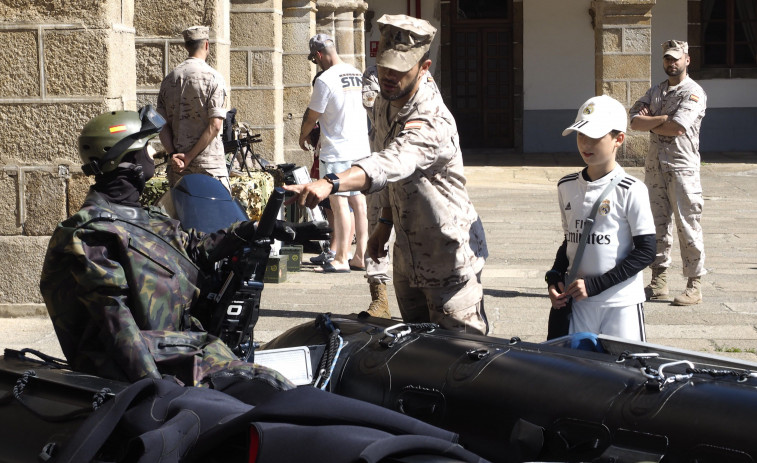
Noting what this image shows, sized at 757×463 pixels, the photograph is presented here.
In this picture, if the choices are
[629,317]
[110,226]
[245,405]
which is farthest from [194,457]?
[629,317]

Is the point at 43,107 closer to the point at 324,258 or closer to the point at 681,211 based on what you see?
the point at 324,258

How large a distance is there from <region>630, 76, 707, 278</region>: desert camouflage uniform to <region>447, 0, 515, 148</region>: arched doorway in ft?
44.5

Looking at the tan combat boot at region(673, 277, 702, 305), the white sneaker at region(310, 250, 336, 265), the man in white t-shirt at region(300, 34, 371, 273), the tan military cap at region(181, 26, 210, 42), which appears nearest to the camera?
the tan combat boot at region(673, 277, 702, 305)

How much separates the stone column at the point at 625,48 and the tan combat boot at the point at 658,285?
382 inches

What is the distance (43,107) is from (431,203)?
3.48 metres

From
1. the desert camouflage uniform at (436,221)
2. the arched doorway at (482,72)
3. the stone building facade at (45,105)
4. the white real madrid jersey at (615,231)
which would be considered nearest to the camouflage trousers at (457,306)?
the desert camouflage uniform at (436,221)

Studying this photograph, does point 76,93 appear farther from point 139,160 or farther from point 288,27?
point 288,27

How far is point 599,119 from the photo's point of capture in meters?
4.18

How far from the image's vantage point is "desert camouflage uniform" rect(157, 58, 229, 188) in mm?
7621

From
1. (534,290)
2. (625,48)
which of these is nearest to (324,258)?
(534,290)

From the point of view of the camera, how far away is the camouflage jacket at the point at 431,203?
4090 mm

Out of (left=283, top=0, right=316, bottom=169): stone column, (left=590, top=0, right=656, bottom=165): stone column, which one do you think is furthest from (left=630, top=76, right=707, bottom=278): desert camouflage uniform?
(left=590, top=0, right=656, bottom=165): stone column

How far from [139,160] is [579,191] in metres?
1.76

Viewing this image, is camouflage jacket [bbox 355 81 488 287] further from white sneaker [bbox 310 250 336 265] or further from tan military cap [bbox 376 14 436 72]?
white sneaker [bbox 310 250 336 265]
